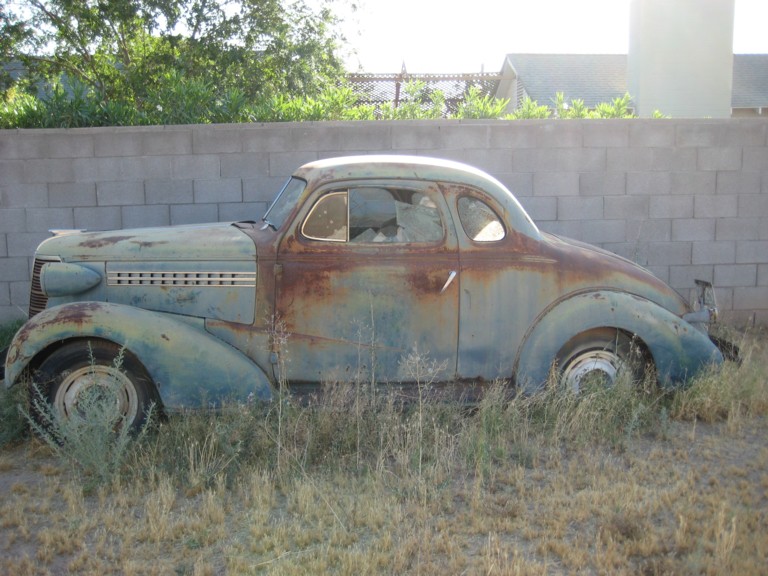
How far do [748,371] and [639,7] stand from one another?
32.3 ft

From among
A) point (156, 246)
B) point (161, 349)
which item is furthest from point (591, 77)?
point (161, 349)

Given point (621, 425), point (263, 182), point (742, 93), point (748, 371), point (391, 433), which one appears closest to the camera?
point (391, 433)

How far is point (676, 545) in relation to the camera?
11.2ft

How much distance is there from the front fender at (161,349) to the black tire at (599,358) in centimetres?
203

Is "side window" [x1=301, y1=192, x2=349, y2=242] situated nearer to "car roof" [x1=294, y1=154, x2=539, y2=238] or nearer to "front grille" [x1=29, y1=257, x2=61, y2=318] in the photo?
"car roof" [x1=294, y1=154, x2=539, y2=238]

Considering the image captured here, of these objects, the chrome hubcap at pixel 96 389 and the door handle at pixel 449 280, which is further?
the door handle at pixel 449 280

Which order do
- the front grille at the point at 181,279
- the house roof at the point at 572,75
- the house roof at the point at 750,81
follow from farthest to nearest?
the house roof at the point at 572,75
the house roof at the point at 750,81
the front grille at the point at 181,279

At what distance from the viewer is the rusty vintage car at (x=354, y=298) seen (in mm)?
4695

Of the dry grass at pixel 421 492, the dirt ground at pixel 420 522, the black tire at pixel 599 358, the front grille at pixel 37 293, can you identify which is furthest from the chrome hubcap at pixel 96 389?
the black tire at pixel 599 358

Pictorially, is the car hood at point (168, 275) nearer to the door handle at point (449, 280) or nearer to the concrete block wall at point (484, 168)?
the door handle at point (449, 280)

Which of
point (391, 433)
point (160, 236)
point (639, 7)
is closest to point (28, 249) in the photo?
point (160, 236)

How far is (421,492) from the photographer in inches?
153

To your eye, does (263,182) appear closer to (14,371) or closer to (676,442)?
(14,371)

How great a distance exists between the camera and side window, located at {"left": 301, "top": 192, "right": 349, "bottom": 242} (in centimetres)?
491
